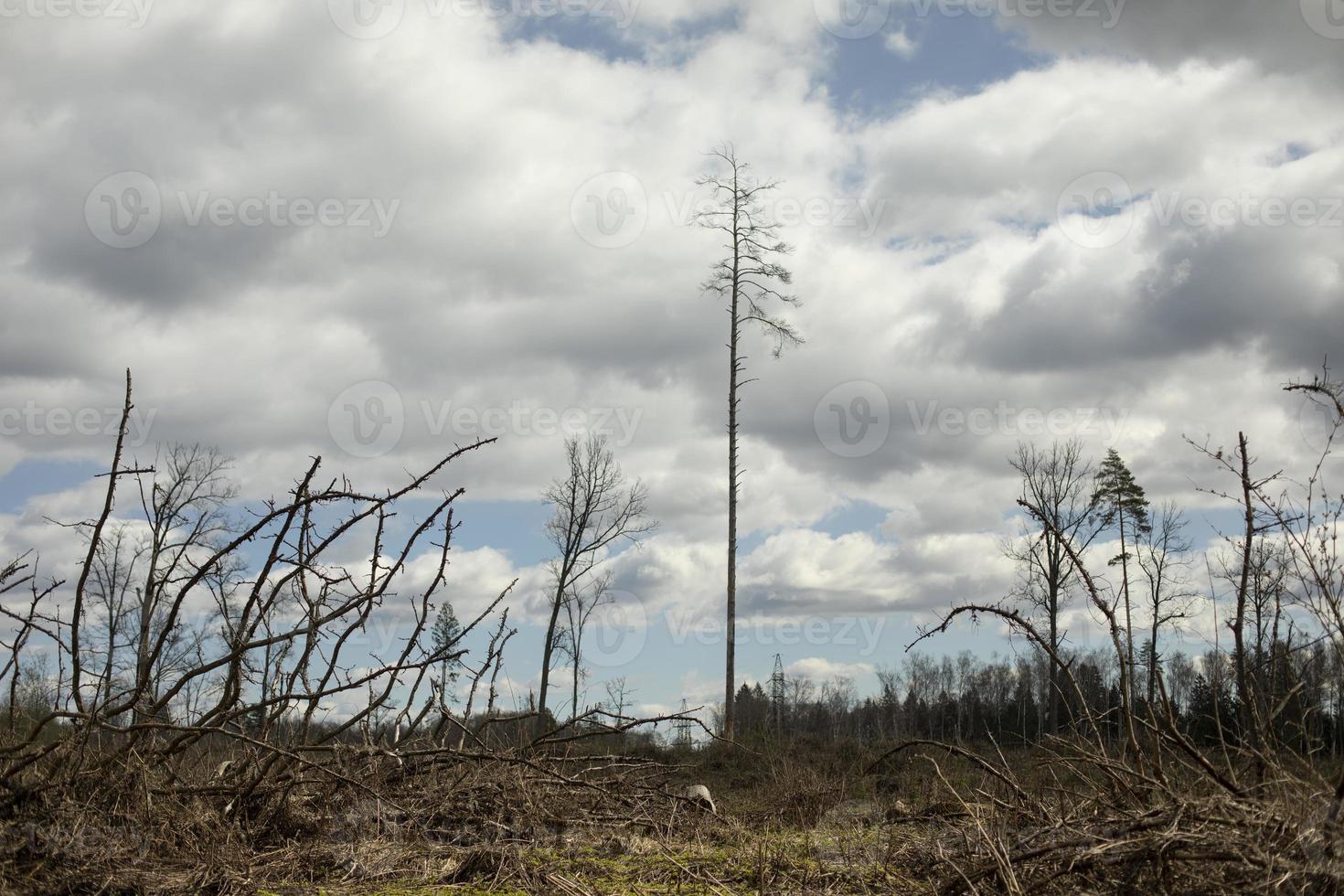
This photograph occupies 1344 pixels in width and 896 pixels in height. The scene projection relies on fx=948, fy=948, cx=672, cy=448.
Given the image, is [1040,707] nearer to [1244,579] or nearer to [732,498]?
[732,498]

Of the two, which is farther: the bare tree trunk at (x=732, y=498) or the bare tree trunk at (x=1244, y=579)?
the bare tree trunk at (x=732, y=498)

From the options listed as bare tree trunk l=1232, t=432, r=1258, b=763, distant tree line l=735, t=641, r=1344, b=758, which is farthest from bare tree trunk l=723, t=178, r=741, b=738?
bare tree trunk l=1232, t=432, r=1258, b=763

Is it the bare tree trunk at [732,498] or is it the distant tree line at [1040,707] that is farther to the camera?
the bare tree trunk at [732,498]

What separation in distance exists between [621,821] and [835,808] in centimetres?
244

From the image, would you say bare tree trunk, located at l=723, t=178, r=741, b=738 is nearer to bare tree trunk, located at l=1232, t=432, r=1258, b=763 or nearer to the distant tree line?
the distant tree line

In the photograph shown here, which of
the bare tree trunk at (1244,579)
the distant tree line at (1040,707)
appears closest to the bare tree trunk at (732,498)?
the distant tree line at (1040,707)

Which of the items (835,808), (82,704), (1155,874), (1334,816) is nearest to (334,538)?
(82,704)

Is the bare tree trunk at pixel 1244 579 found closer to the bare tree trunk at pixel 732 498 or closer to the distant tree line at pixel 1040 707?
the distant tree line at pixel 1040 707

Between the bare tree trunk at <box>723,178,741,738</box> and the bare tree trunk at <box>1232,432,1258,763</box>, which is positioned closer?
the bare tree trunk at <box>1232,432,1258,763</box>

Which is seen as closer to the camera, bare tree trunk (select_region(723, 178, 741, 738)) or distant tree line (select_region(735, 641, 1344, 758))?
distant tree line (select_region(735, 641, 1344, 758))

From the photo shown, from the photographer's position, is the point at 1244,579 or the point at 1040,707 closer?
the point at 1244,579

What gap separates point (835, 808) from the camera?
8000 mm

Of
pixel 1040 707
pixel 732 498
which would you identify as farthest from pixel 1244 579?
pixel 1040 707

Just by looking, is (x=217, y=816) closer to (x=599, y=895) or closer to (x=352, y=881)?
(x=352, y=881)
